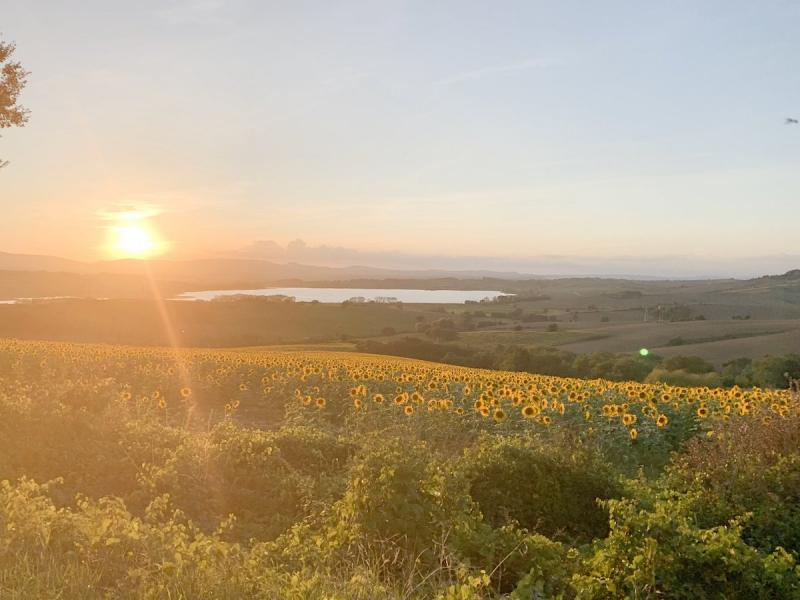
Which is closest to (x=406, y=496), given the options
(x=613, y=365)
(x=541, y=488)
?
(x=541, y=488)

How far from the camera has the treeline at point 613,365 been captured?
2603cm

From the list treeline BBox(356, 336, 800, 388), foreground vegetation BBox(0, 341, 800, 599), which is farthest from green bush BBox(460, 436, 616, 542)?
treeline BBox(356, 336, 800, 388)

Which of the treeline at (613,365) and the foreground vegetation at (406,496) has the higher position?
the foreground vegetation at (406,496)

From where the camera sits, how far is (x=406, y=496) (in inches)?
210

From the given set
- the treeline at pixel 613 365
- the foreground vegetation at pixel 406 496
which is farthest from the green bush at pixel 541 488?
the treeline at pixel 613 365

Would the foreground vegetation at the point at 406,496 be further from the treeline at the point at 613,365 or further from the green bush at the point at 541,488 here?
the treeline at the point at 613,365

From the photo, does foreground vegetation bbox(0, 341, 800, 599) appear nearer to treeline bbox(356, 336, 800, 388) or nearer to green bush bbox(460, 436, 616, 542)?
green bush bbox(460, 436, 616, 542)

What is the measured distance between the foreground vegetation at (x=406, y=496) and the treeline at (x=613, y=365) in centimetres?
1419

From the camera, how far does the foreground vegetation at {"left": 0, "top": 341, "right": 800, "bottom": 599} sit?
443 centimetres

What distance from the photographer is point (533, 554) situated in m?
5.27

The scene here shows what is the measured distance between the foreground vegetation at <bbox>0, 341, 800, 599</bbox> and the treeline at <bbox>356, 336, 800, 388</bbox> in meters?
14.2

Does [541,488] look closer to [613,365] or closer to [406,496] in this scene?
[406,496]

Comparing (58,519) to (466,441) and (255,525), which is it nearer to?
(255,525)

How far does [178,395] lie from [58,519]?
10.2 metres
